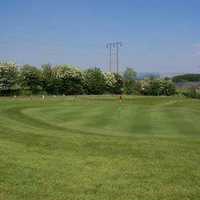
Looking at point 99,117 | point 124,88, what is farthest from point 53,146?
point 124,88

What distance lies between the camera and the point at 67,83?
125 m

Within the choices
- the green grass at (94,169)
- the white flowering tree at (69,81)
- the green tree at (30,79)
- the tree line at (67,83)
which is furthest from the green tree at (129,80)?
the green grass at (94,169)

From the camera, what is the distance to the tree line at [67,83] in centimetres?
11812

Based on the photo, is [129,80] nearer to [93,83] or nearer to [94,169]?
[93,83]

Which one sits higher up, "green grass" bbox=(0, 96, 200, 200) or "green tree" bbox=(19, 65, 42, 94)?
"green tree" bbox=(19, 65, 42, 94)

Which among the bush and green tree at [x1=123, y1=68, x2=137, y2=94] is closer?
the bush

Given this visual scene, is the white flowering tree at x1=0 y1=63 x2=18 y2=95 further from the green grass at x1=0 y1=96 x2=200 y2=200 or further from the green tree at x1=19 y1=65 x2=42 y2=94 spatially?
the green grass at x1=0 y1=96 x2=200 y2=200

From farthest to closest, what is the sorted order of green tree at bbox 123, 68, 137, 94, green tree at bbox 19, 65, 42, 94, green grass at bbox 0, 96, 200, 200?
green tree at bbox 123, 68, 137, 94
green tree at bbox 19, 65, 42, 94
green grass at bbox 0, 96, 200, 200

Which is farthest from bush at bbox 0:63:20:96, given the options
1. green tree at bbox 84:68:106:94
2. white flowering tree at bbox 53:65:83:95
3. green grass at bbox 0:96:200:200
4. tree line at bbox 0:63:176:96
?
green grass at bbox 0:96:200:200

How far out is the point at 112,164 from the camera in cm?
1139

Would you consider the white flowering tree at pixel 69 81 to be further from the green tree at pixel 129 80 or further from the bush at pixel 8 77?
the green tree at pixel 129 80

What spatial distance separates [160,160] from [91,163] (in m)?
1.90

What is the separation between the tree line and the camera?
11812 centimetres

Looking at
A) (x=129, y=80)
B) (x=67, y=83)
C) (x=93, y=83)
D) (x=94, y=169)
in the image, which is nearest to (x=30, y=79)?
(x=67, y=83)
